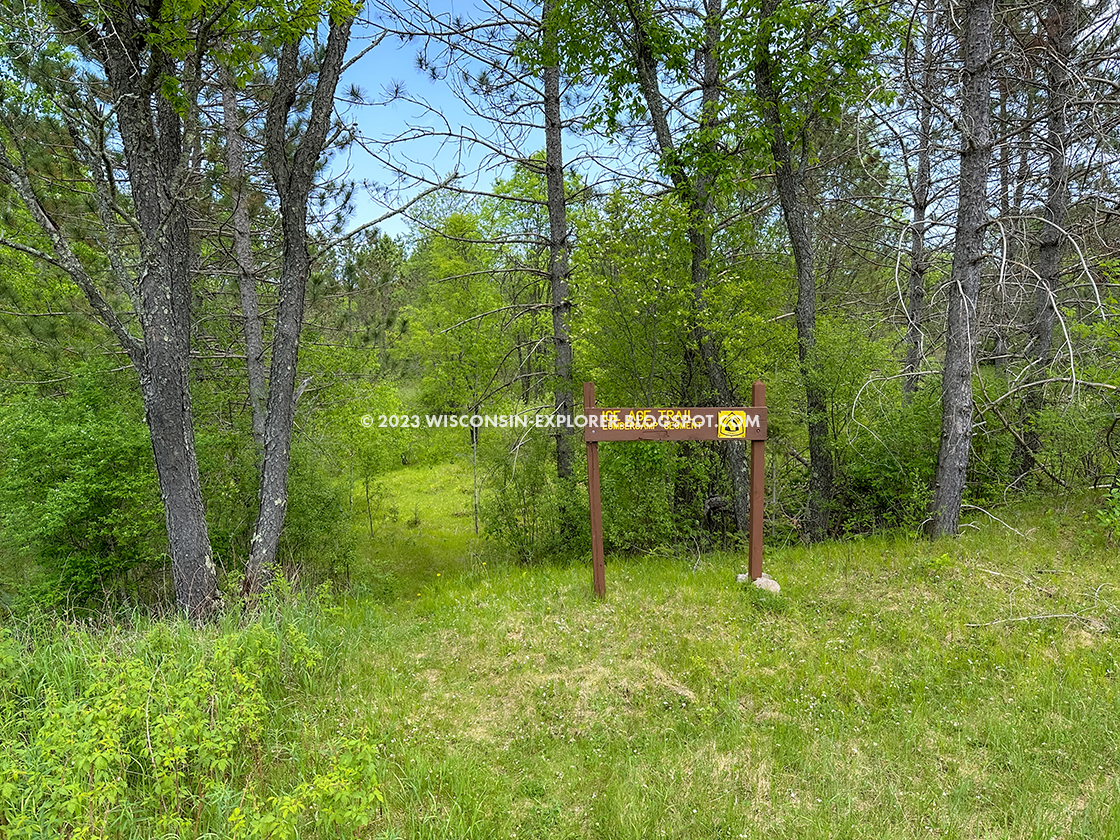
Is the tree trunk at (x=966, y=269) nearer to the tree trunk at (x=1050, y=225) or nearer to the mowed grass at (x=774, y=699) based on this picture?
the mowed grass at (x=774, y=699)

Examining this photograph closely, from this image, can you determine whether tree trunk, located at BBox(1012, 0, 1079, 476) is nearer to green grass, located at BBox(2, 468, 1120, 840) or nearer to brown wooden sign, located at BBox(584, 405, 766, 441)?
green grass, located at BBox(2, 468, 1120, 840)

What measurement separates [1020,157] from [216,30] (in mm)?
9932

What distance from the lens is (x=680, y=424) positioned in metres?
5.46

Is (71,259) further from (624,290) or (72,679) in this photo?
(624,290)

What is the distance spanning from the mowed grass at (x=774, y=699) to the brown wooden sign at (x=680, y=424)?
A: 159cm

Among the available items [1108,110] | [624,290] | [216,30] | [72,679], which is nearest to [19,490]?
[72,679]

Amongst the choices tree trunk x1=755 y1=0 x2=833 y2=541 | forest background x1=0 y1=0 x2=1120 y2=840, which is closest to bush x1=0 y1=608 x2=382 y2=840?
forest background x1=0 y1=0 x2=1120 y2=840

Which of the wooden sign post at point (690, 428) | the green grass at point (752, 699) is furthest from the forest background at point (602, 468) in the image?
the wooden sign post at point (690, 428)

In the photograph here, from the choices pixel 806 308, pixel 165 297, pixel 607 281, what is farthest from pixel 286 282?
pixel 806 308

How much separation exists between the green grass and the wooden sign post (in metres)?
0.95

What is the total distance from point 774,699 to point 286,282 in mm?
6218

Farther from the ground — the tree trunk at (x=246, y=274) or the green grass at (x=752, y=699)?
the tree trunk at (x=246, y=274)

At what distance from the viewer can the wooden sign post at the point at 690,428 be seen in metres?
5.43

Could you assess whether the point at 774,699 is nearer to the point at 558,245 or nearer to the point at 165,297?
the point at 165,297
